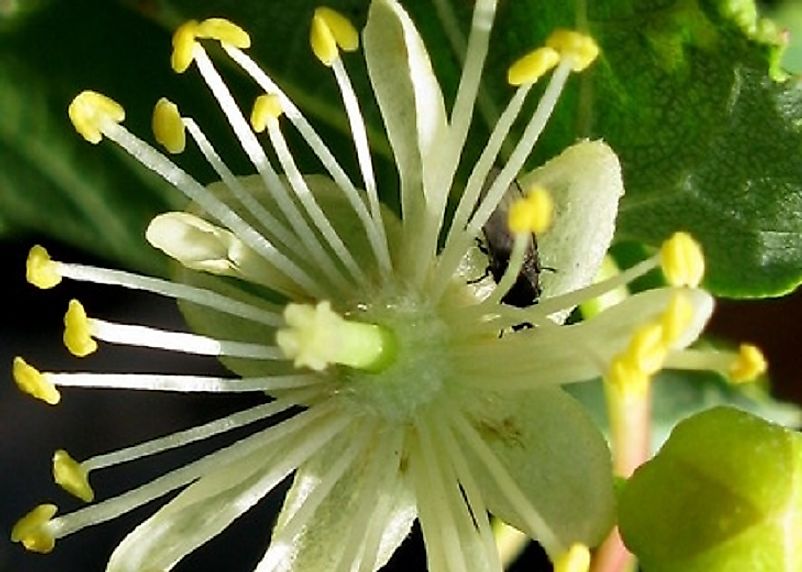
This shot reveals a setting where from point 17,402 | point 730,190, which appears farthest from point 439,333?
point 17,402

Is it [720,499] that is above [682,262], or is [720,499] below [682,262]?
below

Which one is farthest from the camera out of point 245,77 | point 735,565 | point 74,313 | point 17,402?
point 17,402

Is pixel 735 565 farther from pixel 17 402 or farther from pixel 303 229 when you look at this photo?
pixel 17 402

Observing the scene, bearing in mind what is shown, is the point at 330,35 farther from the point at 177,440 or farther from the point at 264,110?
the point at 177,440

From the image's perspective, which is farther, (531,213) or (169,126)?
(169,126)

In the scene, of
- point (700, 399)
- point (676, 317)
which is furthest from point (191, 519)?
point (700, 399)

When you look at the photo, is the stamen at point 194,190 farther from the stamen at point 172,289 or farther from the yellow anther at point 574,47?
the yellow anther at point 574,47

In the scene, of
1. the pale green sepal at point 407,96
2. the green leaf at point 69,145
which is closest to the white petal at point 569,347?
the pale green sepal at point 407,96
